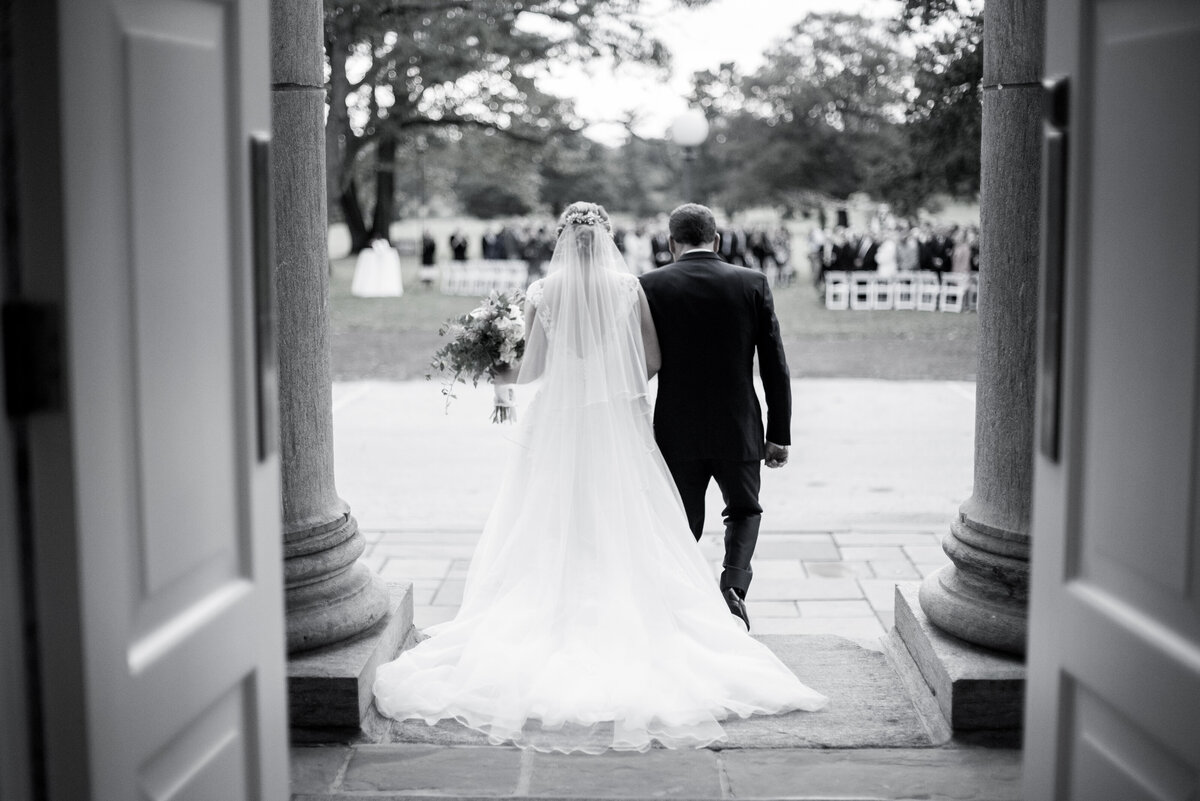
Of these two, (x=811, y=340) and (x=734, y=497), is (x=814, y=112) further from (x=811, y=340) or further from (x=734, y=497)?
(x=734, y=497)

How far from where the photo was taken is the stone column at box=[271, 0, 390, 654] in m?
4.55

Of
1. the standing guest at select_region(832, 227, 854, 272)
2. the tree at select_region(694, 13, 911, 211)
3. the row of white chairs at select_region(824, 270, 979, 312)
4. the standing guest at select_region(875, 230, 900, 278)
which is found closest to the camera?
the row of white chairs at select_region(824, 270, 979, 312)

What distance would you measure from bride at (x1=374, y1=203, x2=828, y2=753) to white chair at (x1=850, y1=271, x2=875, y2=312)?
22478 millimetres

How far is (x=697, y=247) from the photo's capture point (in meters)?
5.66

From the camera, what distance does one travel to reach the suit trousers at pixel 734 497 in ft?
18.6

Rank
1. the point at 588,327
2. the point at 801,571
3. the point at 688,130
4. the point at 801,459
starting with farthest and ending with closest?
the point at 688,130
the point at 801,459
the point at 801,571
the point at 588,327

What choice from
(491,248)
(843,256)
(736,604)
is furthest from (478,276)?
(736,604)

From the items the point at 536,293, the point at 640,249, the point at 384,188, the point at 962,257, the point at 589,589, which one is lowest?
the point at 589,589

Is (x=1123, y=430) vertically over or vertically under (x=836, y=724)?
over

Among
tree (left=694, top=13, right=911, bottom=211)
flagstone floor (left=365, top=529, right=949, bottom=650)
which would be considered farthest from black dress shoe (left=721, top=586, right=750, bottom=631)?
tree (left=694, top=13, right=911, bottom=211)

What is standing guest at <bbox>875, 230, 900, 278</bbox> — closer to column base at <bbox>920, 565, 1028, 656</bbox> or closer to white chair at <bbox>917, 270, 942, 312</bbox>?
white chair at <bbox>917, 270, 942, 312</bbox>

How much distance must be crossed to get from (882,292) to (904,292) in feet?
1.61

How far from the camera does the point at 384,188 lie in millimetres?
44875

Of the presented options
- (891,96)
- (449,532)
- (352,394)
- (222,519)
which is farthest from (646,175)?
(222,519)
